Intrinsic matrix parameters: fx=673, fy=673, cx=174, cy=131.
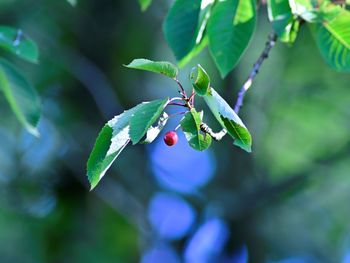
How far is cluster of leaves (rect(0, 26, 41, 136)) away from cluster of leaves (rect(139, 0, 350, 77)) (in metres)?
0.52

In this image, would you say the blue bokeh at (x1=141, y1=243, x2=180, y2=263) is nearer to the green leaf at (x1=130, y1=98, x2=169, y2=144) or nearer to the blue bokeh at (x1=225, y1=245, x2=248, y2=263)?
the blue bokeh at (x1=225, y1=245, x2=248, y2=263)

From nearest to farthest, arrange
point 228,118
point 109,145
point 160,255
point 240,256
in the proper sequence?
point 228,118 → point 109,145 → point 240,256 → point 160,255

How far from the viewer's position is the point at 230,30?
171 centimetres

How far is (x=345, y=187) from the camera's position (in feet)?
19.0

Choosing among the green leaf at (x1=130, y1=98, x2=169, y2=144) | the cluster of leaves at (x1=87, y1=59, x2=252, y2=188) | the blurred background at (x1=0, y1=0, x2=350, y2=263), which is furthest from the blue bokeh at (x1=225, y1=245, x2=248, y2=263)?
the green leaf at (x1=130, y1=98, x2=169, y2=144)

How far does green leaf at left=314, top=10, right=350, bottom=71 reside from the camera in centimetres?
176

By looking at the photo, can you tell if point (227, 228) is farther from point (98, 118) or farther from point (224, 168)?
point (98, 118)

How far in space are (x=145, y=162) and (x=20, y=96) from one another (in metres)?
3.43

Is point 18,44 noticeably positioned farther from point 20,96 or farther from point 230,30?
point 230,30

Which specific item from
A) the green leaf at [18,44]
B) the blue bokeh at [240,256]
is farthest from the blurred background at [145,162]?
the green leaf at [18,44]

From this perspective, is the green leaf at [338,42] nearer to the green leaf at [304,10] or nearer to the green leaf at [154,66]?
the green leaf at [304,10]

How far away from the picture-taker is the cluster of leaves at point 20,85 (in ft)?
6.77

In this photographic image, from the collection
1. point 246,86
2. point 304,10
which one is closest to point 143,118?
point 246,86

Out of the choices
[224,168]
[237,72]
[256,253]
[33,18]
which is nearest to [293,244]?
[256,253]
